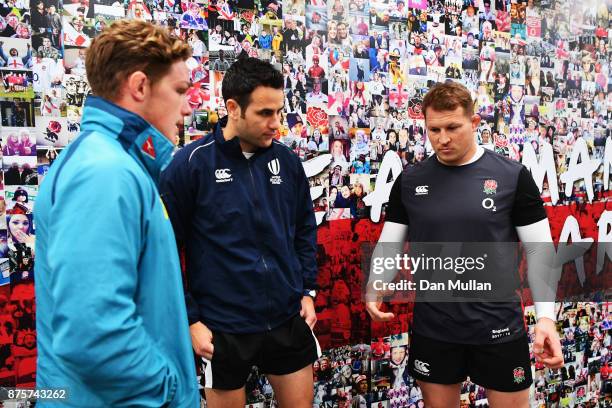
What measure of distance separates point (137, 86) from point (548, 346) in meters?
1.68

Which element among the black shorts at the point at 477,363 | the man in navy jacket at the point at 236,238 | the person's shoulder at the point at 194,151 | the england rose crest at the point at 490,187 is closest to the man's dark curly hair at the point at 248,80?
the man in navy jacket at the point at 236,238

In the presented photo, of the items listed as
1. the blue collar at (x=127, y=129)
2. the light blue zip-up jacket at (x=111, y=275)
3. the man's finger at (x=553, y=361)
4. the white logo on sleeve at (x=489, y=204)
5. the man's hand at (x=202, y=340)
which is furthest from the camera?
the white logo on sleeve at (x=489, y=204)

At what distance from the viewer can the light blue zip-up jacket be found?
0.94 metres

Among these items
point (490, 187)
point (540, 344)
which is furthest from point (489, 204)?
point (540, 344)

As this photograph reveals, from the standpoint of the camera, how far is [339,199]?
8.59ft

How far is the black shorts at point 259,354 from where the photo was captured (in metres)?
1.88

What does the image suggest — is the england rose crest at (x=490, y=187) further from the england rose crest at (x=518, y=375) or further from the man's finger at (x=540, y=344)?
the england rose crest at (x=518, y=375)

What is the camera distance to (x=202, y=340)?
1831 millimetres

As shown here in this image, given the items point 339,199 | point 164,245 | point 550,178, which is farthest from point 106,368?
point 550,178

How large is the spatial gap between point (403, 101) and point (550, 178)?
1180 mm

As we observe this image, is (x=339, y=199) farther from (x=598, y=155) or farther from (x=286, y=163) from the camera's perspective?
(x=598, y=155)

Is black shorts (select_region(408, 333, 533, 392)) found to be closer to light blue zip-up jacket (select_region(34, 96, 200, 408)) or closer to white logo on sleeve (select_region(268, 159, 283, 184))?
white logo on sleeve (select_region(268, 159, 283, 184))

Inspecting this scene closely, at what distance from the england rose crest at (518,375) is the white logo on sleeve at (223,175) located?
1256mm

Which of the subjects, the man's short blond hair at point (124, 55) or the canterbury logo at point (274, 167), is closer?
the man's short blond hair at point (124, 55)
